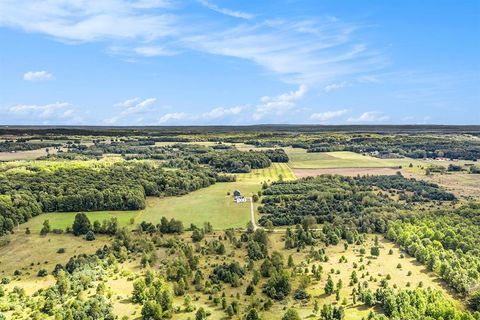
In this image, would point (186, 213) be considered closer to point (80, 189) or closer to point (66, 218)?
point (66, 218)

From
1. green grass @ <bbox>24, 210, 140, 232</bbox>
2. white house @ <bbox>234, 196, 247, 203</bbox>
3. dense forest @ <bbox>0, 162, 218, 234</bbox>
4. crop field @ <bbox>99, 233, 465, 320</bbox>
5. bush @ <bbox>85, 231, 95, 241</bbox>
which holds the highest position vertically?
dense forest @ <bbox>0, 162, 218, 234</bbox>

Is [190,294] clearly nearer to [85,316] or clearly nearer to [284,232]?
[85,316]

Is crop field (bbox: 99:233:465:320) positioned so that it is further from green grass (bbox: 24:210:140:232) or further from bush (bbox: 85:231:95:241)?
green grass (bbox: 24:210:140:232)

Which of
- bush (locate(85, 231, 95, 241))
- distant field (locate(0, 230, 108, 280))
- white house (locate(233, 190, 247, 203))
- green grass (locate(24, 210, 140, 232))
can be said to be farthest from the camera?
white house (locate(233, 190, 247, 203))

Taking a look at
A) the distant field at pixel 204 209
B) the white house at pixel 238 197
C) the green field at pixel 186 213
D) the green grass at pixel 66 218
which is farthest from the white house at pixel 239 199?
the green grass at pixel 66 218

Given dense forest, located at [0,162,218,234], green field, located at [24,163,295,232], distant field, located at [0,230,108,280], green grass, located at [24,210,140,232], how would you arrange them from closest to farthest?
distant field, located at [0,230,108,280] < green grass, located at [24,210,140,232] < green field, located at [24,163,295,232] < dense forest, located at [0,162,218,234]

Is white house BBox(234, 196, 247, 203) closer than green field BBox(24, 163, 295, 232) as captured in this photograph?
No

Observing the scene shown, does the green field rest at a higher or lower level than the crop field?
higher

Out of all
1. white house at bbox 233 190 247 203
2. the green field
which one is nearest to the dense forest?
the green field

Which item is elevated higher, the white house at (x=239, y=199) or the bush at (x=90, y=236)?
the white house at (x=239, y=199)

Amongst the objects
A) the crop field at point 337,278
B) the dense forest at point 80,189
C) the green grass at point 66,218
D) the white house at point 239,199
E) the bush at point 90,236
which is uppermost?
the dense forest at point 80,189

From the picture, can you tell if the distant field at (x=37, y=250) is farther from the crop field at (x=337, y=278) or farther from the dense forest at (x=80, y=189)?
the crop field at (x=337, y=278)

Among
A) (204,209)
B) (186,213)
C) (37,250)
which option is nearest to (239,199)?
(204,209)
